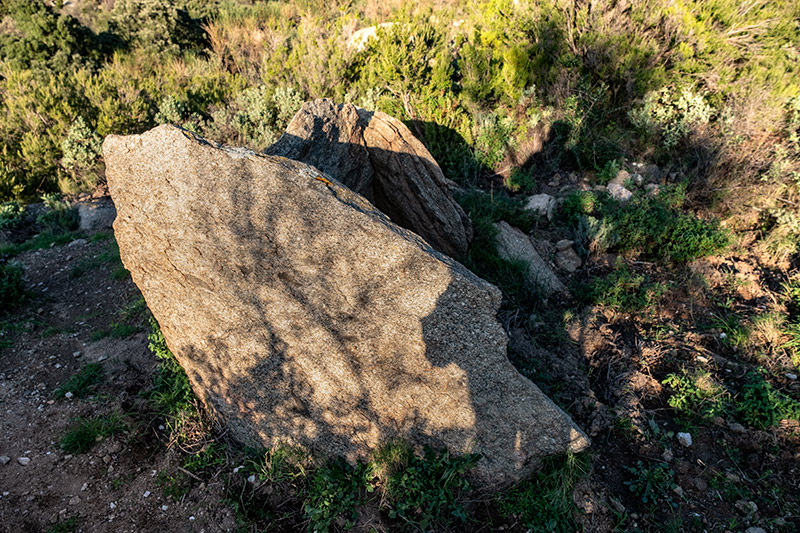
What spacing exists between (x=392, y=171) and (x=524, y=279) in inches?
69.0

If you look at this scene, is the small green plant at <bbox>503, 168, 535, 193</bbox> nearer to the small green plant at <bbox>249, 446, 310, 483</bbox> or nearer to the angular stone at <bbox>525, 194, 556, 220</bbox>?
the angular stone at <bbox>525, 194, 556, 220</bbox>

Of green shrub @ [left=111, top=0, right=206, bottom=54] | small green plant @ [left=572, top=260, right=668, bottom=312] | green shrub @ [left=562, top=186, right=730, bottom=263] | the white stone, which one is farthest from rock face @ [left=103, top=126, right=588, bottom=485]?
green shrub @ [left=111, top=0, right=206, bottom=54]

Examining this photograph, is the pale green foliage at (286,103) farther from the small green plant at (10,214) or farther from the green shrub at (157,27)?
the green shrub at (157,27)

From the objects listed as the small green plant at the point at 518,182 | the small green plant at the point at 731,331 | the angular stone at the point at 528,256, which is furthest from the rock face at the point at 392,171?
the small green plant at the point at 731,331

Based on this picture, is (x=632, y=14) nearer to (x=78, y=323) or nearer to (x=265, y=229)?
(x=265, y=229)

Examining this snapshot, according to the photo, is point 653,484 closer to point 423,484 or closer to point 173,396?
point 423,484

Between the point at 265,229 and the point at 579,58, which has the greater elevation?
the point at 579,58

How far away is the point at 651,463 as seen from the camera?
9.79 ft

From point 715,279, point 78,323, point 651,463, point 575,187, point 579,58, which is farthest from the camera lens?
point 579,58

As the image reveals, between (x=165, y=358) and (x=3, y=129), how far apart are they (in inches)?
260

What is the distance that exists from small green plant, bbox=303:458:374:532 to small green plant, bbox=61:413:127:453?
4.94 feet

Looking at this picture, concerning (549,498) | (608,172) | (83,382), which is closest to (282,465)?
(549,498)

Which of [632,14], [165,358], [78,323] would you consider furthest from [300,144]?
[632,14]

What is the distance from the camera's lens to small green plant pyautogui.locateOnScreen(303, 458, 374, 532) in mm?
2561
